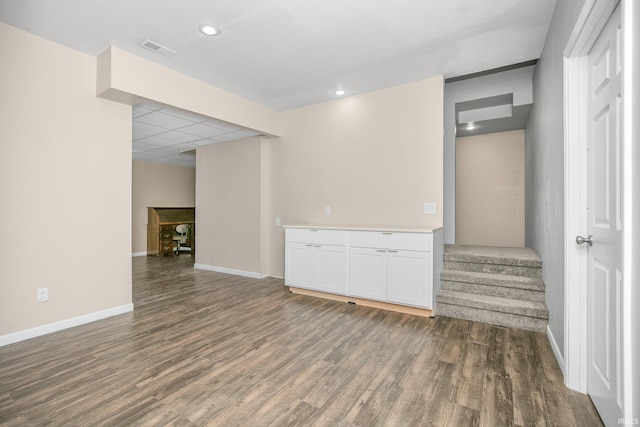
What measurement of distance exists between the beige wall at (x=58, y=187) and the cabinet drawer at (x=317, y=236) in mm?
1986

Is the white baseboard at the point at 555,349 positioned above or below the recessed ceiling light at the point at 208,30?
below

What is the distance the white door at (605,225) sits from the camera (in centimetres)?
145

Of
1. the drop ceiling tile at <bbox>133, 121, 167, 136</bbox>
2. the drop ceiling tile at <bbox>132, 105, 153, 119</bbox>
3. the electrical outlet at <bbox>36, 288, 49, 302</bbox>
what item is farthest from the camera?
the drop ceiling tile at <bbox>133, 121, 167, 136</bbox>

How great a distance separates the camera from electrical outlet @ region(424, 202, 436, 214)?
3.73 m

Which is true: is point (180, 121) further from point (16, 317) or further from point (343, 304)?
point (343, 304)

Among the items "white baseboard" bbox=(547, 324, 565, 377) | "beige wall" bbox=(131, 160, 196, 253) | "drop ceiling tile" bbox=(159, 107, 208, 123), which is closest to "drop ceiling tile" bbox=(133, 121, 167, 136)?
"drop ceiling tile" bbox=(159, 107, 208, 123)

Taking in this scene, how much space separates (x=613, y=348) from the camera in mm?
1494

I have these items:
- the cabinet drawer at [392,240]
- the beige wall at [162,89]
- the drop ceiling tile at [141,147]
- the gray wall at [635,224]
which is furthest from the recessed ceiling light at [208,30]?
the drop ceiling tile at [141,147]

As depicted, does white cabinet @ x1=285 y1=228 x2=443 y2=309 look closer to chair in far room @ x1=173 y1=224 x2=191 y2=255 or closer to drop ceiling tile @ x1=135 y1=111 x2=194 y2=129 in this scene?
drop ceiling tile @ x1=135 y1=111 x2=194 y2=129

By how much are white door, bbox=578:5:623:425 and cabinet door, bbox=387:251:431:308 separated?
1.49 meters

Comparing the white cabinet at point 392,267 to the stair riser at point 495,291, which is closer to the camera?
the stair riser at point 495,291

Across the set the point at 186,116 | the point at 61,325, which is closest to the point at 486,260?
the point at 186,116

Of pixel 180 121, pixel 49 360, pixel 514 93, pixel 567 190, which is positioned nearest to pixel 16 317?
pixel 49 360

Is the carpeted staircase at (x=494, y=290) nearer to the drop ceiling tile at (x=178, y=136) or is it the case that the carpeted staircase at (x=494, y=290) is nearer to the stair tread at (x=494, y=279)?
the stair tread at (x=494, y=279)
